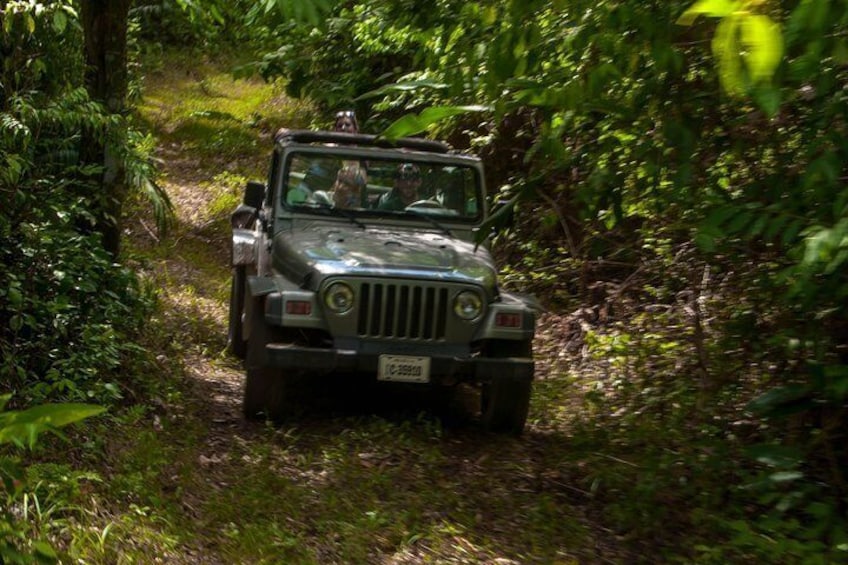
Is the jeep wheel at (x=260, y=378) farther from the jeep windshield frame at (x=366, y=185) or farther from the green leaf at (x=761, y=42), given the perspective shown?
the green leaf at (x=761, y=42)

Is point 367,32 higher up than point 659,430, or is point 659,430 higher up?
point 367,32

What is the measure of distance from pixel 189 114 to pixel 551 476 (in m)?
15.7

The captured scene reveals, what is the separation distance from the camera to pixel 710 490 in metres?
5.22

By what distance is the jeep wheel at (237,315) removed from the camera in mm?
8766

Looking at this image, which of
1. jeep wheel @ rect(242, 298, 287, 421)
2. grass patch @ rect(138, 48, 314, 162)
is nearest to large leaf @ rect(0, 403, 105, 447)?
jeep wheel @ rect(242, 298, 287, 421)

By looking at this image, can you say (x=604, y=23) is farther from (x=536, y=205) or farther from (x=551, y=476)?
(x=536, y=205)

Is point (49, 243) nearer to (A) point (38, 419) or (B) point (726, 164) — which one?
(B) point (726, 164)

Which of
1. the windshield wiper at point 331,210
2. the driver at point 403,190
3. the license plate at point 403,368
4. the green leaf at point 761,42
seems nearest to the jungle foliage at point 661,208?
the green leaf at point 761,42

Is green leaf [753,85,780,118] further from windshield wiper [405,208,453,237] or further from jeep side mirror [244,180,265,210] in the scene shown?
jeep side mirror [244,180,265,210]

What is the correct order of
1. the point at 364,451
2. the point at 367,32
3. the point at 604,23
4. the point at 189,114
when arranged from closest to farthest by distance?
the point at 604,23
the point at 364,451
the point at 367,32
the point at 189,114

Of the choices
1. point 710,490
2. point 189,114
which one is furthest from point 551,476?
point 189,114

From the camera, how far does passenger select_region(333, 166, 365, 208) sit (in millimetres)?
7648

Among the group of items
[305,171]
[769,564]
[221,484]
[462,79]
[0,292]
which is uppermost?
[462,79]

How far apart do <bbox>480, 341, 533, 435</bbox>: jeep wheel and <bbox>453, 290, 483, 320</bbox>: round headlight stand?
1.05ft
